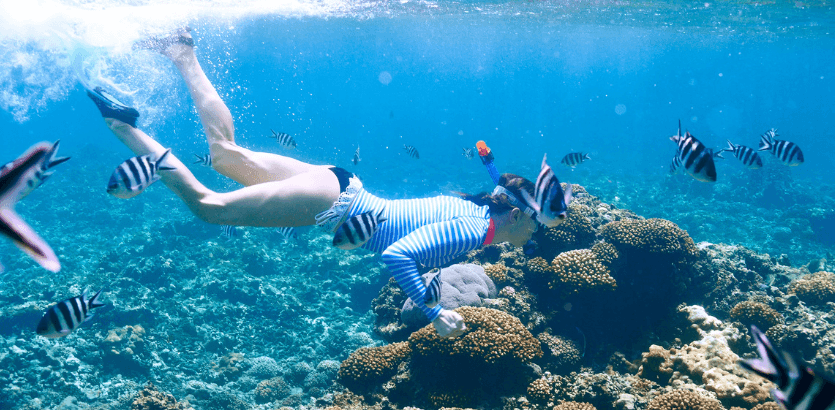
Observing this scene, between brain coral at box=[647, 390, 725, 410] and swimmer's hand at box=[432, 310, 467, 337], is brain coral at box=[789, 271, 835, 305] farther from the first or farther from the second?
swimmer's hand at box=[432, 310, 467, 337]

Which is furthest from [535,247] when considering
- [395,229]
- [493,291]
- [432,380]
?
[395,229]

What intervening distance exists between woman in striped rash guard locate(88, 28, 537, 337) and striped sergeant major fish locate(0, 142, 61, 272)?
9.00 ft

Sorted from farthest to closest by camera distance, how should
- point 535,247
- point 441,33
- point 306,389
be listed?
point 441,33, point 306,389, point 535,247

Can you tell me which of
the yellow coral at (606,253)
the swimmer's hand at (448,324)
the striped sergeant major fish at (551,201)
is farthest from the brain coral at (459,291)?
the striped sergeant major fish at (551,201)

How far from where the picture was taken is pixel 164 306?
10578 millimetres

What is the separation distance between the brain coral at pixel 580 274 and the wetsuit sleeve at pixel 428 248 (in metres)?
2.66

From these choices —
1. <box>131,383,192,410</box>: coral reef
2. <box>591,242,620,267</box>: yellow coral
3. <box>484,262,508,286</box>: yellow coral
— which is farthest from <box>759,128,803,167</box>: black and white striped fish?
<box>131,383,192,410</box>: coral reef

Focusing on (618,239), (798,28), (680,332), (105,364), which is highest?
(798,28)

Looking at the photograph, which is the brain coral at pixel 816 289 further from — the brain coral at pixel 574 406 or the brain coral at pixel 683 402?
the brain coral at pixel 574 406

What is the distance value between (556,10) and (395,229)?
29838 mm

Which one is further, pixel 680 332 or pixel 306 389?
pixel 306 389

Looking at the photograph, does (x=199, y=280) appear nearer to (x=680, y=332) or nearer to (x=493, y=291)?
(x=493, y=291)

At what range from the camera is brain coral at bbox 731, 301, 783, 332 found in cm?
580

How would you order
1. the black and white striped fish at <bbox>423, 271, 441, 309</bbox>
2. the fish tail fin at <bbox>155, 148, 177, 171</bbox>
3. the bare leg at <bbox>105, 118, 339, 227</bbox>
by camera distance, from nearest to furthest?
the black and white striped fish at <bbox>423, 271, 441, 309</bbox> → the fish tail fin at <bbox>155, 148, 177, 171</bbox> → the bare leg at <bbox>105, 118, 339, 227</bbox>
